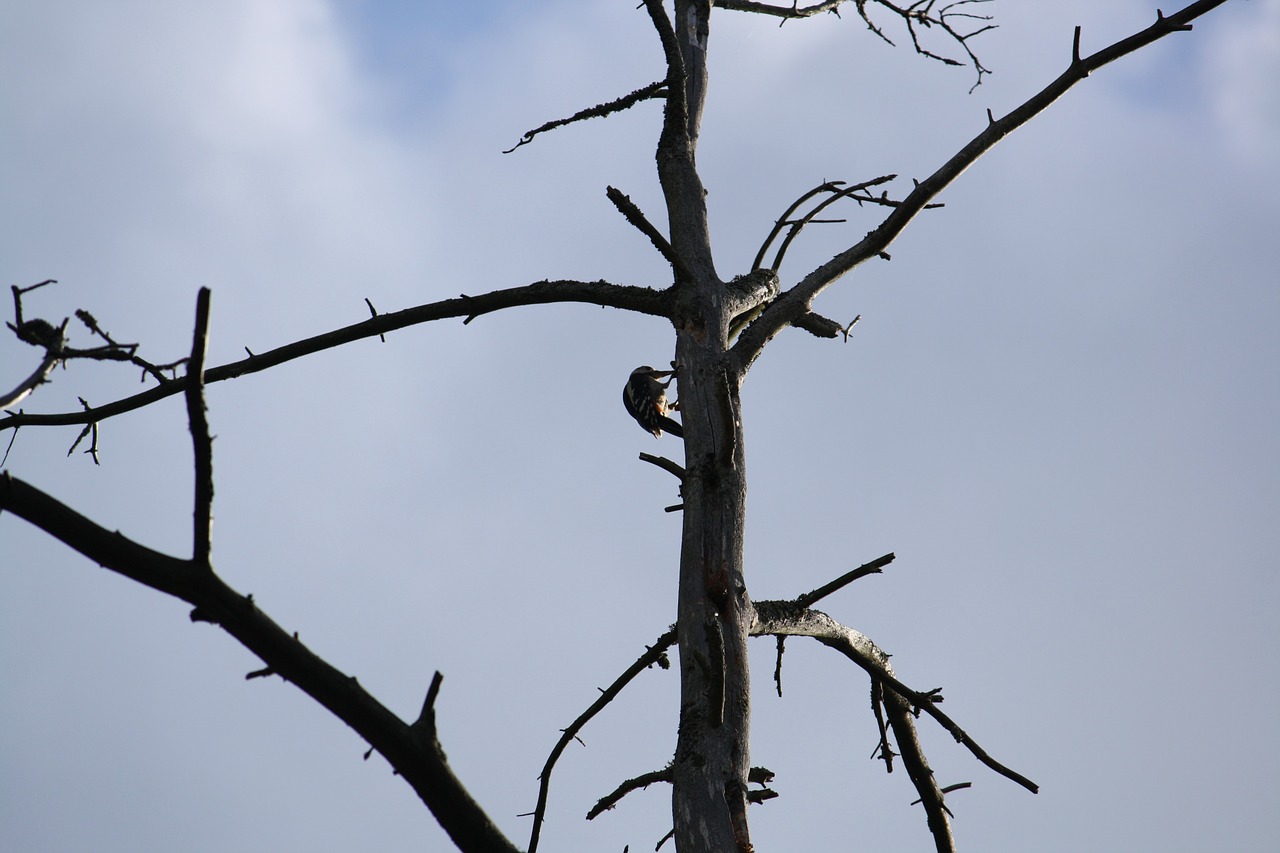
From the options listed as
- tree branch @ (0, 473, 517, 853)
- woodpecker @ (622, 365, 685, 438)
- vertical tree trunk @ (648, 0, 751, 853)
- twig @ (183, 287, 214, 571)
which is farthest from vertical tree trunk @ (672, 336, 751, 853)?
woodpecker @ (622, 365, 685, 438)

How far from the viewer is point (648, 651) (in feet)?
10.3

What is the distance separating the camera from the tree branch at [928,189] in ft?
11.3

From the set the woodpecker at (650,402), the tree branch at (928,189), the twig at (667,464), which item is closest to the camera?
the twig at (667,464)

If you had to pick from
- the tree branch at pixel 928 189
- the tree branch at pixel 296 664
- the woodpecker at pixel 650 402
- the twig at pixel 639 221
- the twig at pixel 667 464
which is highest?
the woodpecker at pixel 650 402

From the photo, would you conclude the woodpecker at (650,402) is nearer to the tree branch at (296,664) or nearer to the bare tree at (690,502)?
the bare tree at (690,502)

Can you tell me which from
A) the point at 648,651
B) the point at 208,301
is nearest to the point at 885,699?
the point at 648,651

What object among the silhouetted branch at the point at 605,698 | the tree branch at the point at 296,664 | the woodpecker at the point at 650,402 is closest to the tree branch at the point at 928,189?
the silhouetted branch at the point at 605,698

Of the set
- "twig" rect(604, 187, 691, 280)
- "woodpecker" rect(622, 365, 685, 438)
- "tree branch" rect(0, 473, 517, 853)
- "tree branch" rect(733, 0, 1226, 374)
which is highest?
"woodpecker" rect(622, 365, 685, 438)

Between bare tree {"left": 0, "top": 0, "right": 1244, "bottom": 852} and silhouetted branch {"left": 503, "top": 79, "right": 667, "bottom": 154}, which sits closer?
bare tree {"left": 0, "top": 0, "right": 1244, "bottom": 852}

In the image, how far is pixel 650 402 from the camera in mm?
8086

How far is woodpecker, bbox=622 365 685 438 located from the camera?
791 cm

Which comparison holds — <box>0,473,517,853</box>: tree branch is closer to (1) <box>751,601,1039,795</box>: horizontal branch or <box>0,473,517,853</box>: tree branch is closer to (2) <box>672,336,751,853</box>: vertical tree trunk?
(2) <box>672,336,751,853</box>: vertical tree trunk

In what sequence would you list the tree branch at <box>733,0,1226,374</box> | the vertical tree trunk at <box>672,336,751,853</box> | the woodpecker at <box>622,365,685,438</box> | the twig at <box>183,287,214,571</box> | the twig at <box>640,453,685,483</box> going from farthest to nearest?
the woodpecker at <box>622,365,685,438</box>, the tree branch at <box>733,0,1226,374</box>, the twig at <box>640,453,685,483</box>, the vertical tree trunk at <box>672,336,751,853</box>, the twig at <box>183,287,214,571</box>

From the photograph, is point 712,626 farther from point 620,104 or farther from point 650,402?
point 650,402
